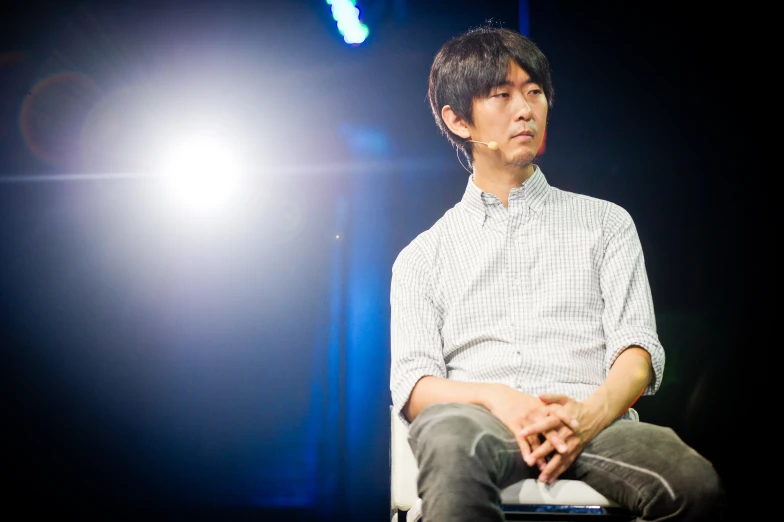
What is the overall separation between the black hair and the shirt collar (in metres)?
0.21

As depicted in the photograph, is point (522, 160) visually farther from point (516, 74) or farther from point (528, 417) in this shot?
point (528, 417)

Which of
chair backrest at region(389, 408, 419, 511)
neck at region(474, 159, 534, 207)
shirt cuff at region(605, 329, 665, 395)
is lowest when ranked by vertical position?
chair backrest at region(389, 408, 419, 511)

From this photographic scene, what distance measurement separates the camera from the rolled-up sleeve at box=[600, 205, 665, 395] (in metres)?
1.33

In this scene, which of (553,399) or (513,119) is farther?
(513,119)

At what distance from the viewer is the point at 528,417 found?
118 centimetres

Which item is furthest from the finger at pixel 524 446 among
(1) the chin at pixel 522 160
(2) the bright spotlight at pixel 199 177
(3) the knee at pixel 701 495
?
(2) the bright spotlight at pixel 199 177

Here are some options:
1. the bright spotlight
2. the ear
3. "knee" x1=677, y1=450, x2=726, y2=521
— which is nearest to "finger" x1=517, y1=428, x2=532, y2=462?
"knee" x1=677, y1=450, x2=726, y2=521

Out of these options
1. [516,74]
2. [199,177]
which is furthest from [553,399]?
[199,177]

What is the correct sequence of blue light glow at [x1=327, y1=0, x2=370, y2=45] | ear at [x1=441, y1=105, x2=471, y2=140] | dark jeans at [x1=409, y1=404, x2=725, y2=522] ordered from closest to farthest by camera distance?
dark jeans at [x1=409, y1=404, x2=725, y2=522]
ear at [x1=441, y1=105, x2=471, y2=140]
blue light glow at [x1=327, y1=0, x2=370, y2=45]

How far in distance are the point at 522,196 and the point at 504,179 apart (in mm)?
96

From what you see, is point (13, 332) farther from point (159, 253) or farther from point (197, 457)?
point (197, 457)

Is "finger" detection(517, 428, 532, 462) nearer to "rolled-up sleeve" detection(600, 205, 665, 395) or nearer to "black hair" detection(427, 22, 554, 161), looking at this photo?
"rolled-up sleeve" detection(600, 205, 665, 395)

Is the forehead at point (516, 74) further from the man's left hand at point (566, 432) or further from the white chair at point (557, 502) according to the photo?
the white chair at point (557, 502)

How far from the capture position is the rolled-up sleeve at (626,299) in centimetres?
133
